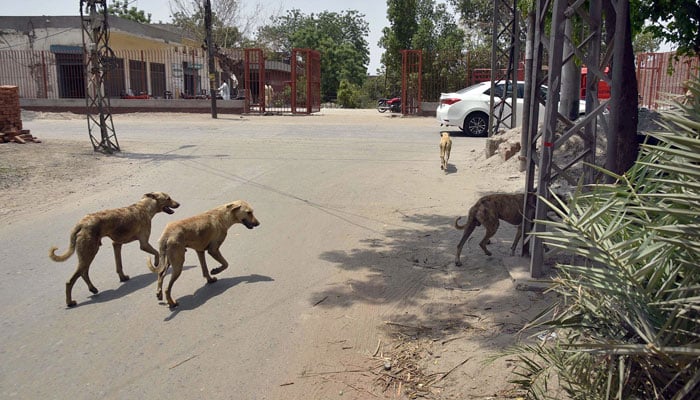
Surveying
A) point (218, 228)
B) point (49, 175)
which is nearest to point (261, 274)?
point (218, 228)

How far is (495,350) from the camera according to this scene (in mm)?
4426

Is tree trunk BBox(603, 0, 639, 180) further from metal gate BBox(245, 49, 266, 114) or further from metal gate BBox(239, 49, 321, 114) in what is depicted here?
metal gate BBox(245, 49, 266, 114)

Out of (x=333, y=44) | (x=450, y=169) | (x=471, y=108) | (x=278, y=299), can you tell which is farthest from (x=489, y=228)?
(x=333, y=44)

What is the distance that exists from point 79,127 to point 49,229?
1554cm

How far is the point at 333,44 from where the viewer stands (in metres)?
53.9

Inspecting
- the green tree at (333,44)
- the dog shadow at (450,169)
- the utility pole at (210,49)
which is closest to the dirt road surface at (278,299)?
the dog shadow at (450,169)

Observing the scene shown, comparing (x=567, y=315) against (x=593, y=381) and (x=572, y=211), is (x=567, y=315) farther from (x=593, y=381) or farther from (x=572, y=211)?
(x=572, y=211)

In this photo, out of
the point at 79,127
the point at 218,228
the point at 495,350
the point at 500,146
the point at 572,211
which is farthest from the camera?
the point at 79,127

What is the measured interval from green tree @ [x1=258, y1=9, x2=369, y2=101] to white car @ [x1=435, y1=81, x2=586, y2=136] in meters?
31.1

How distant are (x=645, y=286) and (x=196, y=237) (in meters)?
4.40

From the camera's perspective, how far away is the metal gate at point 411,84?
90.2 feet

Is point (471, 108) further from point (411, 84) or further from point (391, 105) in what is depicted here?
point (391, 105)

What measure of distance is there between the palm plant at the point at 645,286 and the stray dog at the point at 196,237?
3.95 meters

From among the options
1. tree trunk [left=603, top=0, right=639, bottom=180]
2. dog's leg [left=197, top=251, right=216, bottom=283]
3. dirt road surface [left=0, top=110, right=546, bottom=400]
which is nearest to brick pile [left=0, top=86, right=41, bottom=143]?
dirt road surface [left=0, top=110, right=546, bottom=400]
